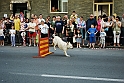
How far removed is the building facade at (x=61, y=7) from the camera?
24203mm

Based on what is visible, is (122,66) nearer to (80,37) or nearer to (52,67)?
(52,67)

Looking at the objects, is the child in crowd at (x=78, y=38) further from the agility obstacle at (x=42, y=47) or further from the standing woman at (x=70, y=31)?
the agility obstacle at (x=42, y=47)

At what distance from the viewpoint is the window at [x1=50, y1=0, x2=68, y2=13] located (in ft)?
82.1

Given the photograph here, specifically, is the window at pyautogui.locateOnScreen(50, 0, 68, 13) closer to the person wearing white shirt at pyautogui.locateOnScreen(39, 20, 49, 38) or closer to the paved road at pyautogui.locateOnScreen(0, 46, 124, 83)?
the person wearing white shirt at pyautogui.locateOnScreen(39, 20, 49, 38)

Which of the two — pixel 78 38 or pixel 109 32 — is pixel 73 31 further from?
pixel 109 32

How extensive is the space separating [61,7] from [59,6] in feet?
0.66

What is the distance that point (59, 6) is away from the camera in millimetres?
25281

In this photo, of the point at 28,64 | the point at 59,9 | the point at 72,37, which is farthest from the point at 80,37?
the point at 28,64

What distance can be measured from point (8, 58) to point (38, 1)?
11834mm

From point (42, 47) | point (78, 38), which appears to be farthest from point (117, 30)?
point (42, 47)

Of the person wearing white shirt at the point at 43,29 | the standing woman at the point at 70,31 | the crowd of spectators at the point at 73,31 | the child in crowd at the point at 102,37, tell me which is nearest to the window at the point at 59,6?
the crowd of spectators at the point at 73,31

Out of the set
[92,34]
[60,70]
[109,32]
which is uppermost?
[109,32]

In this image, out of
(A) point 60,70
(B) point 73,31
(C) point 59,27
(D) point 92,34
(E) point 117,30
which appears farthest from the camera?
(C) point 59,27

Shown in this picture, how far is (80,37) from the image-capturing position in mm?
19641
